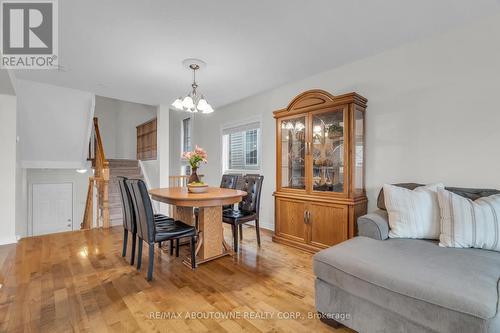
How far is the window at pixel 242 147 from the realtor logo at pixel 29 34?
288 cm

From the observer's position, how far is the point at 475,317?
1101 mm

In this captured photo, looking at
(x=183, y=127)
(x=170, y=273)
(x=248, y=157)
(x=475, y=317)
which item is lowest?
(x=170, y=273)

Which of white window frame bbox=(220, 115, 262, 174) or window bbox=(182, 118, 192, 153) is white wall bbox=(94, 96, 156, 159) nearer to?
window bbox=(182, 118, 192, 153)

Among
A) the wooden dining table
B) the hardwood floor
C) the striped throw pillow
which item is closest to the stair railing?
the hardwood floor

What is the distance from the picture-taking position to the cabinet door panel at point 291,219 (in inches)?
121

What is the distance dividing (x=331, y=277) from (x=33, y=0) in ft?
10.2

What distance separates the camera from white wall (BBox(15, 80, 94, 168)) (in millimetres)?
3911

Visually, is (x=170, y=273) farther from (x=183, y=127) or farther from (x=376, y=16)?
(x=183, y=127)

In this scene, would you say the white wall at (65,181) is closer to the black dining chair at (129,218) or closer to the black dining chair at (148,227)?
the black dining chair at (129,218)

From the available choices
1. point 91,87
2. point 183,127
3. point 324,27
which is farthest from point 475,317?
point 183,127

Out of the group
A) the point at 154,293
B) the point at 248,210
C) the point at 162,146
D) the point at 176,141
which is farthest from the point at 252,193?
the point at 176,141

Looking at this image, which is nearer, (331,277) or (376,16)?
(331,277)

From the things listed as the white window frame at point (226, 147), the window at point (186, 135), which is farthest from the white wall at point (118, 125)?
the white window frame at point (226, 147)

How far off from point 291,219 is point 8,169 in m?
4.00
